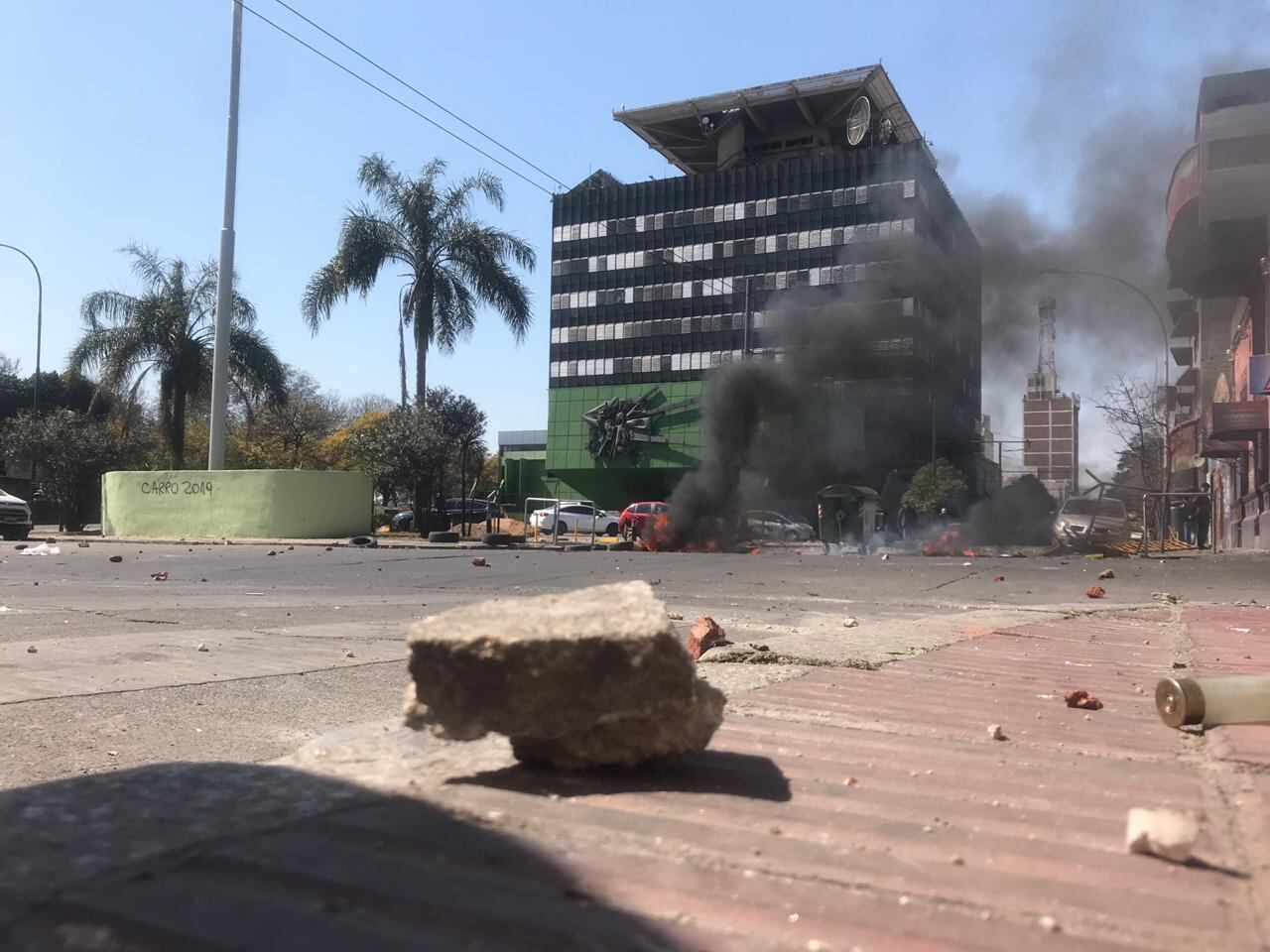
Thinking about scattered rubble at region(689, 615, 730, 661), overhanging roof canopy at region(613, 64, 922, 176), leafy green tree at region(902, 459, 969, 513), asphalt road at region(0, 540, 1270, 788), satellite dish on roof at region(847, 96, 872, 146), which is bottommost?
asphalt road at region(0, 540, 1270, 788)

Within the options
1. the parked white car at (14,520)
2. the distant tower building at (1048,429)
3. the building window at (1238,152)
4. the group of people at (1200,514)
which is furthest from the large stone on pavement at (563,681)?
the distant tower building at (1048,429)

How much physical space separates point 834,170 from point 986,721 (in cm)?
5073

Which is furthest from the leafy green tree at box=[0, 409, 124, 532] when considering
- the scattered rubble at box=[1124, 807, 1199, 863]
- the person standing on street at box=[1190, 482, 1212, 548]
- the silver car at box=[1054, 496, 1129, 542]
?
the scattered rubble at box=[1124, 807, 1199, 863]

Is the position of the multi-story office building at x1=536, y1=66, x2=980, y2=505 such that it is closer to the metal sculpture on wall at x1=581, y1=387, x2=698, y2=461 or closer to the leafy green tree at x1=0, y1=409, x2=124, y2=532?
the metal sculpture on wall at x1=581, y1=387, x2=698, y2=461

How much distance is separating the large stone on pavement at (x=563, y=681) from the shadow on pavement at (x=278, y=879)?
0.24 metres

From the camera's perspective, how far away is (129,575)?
1165 centimetres

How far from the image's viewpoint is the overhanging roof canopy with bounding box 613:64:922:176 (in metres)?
56.2

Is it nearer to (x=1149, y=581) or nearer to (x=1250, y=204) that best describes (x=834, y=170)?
(x=1250, y=204)

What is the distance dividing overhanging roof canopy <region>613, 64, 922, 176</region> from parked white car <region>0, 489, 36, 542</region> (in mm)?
43420

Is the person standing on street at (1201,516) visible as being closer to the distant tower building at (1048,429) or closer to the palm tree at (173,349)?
the palm tree at (173,349)

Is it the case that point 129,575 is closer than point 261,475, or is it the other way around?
point 129,575

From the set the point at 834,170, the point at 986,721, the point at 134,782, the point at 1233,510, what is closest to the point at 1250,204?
the point at 1233,510

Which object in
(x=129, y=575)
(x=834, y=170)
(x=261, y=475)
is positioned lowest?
(x=129, y=575)

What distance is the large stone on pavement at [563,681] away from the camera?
212 cm
